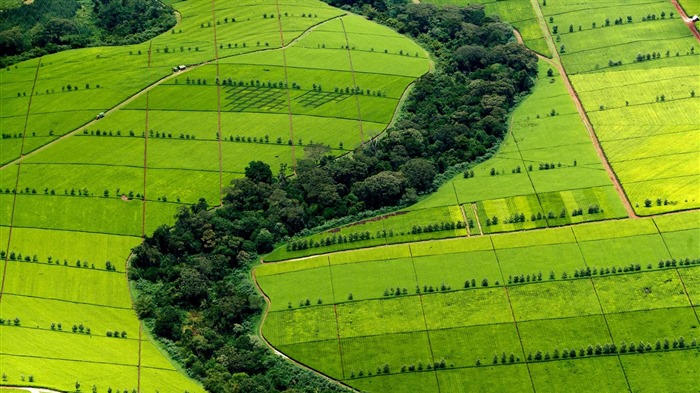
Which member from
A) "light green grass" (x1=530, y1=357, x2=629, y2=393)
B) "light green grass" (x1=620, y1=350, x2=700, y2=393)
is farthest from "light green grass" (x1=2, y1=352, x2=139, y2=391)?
"light green grass" (x1=620, y1=350, x2=700, y2=393)

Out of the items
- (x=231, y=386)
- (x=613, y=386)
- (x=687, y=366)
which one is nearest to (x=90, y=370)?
(x=231, y=386)

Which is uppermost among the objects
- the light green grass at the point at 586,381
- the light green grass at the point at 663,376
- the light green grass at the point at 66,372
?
the light green grass at the point at 66,372

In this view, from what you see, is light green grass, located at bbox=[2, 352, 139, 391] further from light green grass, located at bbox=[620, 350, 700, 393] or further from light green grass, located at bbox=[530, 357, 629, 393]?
light green grass, located at bbox=[620, 350, 700, 393]

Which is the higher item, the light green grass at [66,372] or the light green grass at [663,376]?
the light green grass at [66,372]

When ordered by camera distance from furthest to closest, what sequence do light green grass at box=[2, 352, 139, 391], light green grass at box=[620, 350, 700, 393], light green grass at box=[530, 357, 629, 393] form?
light green grass at box=[530, 357, 629, 393] < light green grass at box=[620, 350, 700, 393] < light green grass at box=[2, 352, 139, 391]

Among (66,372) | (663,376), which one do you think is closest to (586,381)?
(663,376)

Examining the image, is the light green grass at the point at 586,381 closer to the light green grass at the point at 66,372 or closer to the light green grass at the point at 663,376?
the light green grass at the point at 663,376

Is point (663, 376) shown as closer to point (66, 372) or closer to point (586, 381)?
point (586, 381)

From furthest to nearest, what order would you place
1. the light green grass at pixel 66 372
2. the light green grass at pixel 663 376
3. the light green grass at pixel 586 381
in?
the light green grass at pixel 586 381
the light green grass at pixel 663 376
the light green grass at pixel 66 372

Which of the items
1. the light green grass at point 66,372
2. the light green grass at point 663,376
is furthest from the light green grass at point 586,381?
the light green grass at point 66,372

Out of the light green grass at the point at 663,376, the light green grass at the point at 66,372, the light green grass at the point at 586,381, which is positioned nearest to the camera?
the light green grass at the point at 66,372

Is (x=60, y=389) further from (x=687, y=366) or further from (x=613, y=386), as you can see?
(x=687, y=366)
